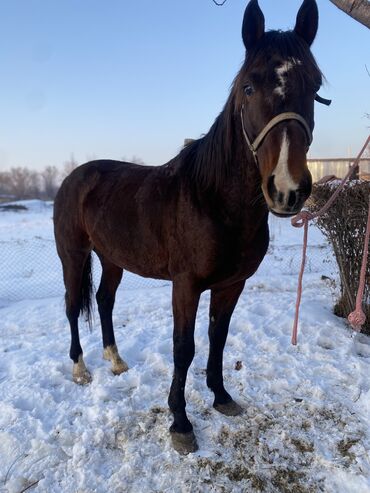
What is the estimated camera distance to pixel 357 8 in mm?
2859

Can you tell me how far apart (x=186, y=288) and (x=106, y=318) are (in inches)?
58.1

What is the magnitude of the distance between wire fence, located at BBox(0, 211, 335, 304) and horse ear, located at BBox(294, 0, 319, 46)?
3.26 meters

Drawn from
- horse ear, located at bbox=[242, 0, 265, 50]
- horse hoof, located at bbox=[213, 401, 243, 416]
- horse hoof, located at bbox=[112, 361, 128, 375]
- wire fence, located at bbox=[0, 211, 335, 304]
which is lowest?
wire fence, located at bbox=[0, 211, 335, 304]

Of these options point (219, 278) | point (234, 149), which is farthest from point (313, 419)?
point (234, 149)

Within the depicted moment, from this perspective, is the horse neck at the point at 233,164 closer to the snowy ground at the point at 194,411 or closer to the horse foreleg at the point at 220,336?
the horse foreleg at the point at 220,336

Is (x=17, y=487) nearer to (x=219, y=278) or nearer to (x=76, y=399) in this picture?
(x=76, y=399)

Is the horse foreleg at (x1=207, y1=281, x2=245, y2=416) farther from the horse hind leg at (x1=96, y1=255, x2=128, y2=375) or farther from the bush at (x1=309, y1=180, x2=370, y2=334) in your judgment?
the bush at (x1=309, y1=180, x2=370, y2=334)

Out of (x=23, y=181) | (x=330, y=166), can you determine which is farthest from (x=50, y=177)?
(x=330, y=166)

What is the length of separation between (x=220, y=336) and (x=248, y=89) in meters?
1.69

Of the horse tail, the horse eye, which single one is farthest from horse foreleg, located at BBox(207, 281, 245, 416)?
the horse tail

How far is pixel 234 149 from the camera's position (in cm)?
212

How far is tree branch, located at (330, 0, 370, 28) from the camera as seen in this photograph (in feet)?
9.30

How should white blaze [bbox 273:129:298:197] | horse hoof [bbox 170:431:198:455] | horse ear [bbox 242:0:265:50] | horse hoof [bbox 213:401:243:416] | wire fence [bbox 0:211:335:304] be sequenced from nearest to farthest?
1. white blaze [bbox 273:129:298:197]
2. horse ear [bbox 242:0:265:50]
3. horse hoof [bbox 170:431:198:455]
4. horse hoof [bbox 213:401:243:416]
5. wire fence [bbox 0:211:335:304]

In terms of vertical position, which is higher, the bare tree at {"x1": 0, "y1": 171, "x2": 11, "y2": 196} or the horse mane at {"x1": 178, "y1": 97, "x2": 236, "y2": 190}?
the horse mane at {"x1": 178, "y1": 97, "x2": 236, "y2": 190}
